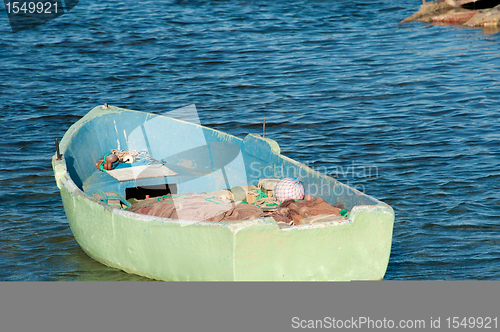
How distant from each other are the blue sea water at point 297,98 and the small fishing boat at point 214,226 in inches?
25.8

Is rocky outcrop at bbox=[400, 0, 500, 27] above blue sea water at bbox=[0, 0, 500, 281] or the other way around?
above

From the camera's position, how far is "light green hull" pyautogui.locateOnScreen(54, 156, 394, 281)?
3.97 meters

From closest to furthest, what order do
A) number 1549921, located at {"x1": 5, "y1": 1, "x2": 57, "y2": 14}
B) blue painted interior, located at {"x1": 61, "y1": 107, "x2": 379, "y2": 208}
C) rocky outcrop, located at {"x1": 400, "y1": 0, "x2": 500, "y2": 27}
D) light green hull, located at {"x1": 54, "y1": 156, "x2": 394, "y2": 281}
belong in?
light green hull, located at {"x1": 54, "y1": 156, "x2": 394, "y2": 281} → blue painted interior, located at {"x1": 61, "y1": 107, "x2": 379, "y2": 208} → rocky outcrop, located at {"x1": 400, "y1": 0, "x2": 500, "y2": 27} → number 1549921, located at {"x1": 5, "y1": 1, "x2": 57, "y2": 14}

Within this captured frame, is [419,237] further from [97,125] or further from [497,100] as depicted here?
[497,100]

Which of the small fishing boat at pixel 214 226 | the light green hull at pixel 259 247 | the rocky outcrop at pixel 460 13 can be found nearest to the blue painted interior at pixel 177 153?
the small fishing boat at pixel 214 226

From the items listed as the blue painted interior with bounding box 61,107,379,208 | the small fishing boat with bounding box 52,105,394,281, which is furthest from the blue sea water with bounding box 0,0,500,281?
the blue painted interior with bounding box 61,107,379,208

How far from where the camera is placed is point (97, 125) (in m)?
7.47

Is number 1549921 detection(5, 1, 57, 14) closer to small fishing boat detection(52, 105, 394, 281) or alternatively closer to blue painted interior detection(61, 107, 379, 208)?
blue painted interior detection(61, 107, 379, 208)

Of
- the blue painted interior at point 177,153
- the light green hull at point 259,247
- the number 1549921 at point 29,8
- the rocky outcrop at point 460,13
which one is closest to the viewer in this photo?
the light green hull at point 259,247

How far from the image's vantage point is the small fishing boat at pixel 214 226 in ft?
13.2

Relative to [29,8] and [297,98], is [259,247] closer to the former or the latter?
[297,98]

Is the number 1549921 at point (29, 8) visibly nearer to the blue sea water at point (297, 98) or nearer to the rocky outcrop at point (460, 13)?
the blue sea water at point (297, 98)

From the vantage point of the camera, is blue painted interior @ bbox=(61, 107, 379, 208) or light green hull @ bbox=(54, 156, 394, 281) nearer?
light green hull @ bbox=(54, 156, 394, 281)

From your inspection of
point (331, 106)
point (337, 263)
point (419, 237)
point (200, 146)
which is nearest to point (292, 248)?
A: point (337, 263)
